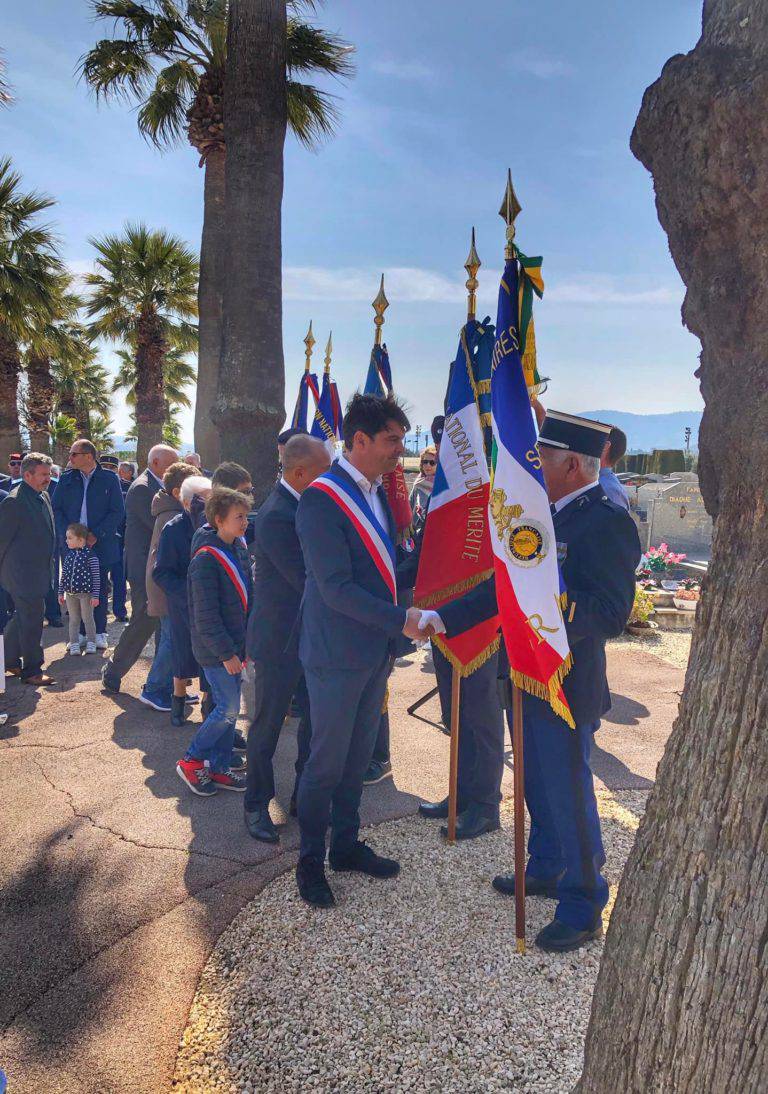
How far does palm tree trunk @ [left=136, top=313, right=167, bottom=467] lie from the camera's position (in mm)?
17891

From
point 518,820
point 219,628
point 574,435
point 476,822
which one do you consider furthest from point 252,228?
point 518,820

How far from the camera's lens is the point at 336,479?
3176 mm

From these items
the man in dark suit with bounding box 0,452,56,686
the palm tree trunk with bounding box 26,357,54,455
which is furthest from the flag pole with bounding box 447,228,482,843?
the palm tree trunk with bounding box 26,357,54,455

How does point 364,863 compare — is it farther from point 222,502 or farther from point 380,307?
point 380,307

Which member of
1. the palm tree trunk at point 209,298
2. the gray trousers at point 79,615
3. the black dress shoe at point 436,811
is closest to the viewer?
the black dress shoe at point 436,811

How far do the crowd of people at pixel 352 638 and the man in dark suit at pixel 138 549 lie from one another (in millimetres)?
853

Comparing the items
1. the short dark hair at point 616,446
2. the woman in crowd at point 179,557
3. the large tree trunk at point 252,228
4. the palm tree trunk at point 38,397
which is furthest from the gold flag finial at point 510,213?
the palm tree trunk at point 38,397

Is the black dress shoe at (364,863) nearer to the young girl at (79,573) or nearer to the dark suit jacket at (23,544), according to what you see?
the dark suit jacket at (23,544)

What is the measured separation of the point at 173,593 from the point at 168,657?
3.56 feet

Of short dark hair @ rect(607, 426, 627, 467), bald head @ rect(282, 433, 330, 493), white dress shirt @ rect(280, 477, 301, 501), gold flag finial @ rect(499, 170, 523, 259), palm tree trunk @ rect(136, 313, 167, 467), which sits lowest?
white dress shirt @ rect(280, 477, 301, 501)

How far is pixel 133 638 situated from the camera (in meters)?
6.18

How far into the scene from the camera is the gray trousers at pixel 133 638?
6.14 metres

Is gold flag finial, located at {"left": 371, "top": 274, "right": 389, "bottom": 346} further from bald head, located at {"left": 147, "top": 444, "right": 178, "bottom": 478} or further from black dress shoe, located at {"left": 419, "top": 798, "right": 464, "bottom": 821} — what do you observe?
black dress shoe, located at {"left": 419, "top": 798, "right": 464, "bottom": 821}

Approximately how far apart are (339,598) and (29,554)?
449 cm
